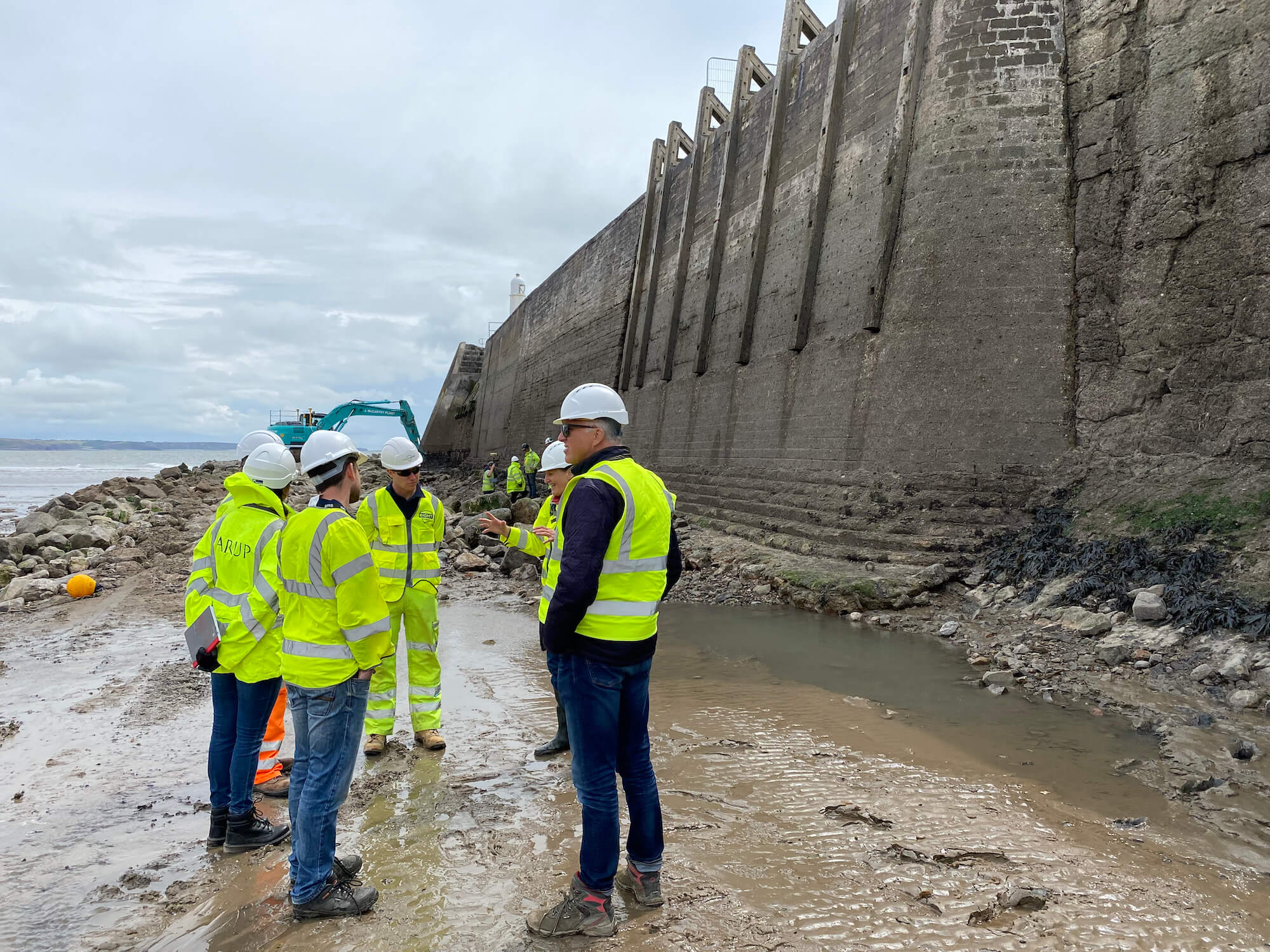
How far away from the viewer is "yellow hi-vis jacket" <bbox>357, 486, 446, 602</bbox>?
4.68 metres

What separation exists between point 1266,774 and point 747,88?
16.6 meters

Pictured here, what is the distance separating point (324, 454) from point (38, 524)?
15.4 meters

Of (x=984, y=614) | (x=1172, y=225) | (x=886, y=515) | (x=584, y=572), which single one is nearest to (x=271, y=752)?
(x=584, y=572)

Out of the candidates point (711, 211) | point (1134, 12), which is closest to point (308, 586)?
point (1134, 12)

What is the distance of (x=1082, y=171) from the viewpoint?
984 centimetres

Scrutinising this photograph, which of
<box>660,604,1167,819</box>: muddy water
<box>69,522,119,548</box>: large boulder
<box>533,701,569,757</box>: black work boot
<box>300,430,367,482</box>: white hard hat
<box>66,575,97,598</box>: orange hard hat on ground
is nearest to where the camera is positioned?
<box>300,430,367,482</box>: white hard hat

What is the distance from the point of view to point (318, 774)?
2930mm

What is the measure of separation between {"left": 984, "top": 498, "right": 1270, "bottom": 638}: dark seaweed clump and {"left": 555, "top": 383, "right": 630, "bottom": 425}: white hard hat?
221 inches

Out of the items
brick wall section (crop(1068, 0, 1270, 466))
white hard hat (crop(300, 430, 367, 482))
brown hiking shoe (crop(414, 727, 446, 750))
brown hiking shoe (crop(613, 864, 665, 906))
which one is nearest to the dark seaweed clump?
brick wall section (crop(1068, 0, 1270, 466))

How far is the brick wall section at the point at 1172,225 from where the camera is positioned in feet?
26.5

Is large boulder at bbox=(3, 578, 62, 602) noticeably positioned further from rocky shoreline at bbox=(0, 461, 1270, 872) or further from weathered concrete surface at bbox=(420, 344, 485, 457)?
weathered concrete surface at bbox=(420, 344, 485, 457)

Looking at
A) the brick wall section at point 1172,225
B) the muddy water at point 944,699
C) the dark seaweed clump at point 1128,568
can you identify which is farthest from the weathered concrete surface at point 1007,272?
the muddy water at point 944,699

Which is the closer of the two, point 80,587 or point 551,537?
point 551,537

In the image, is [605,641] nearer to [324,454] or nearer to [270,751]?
[324,454]
